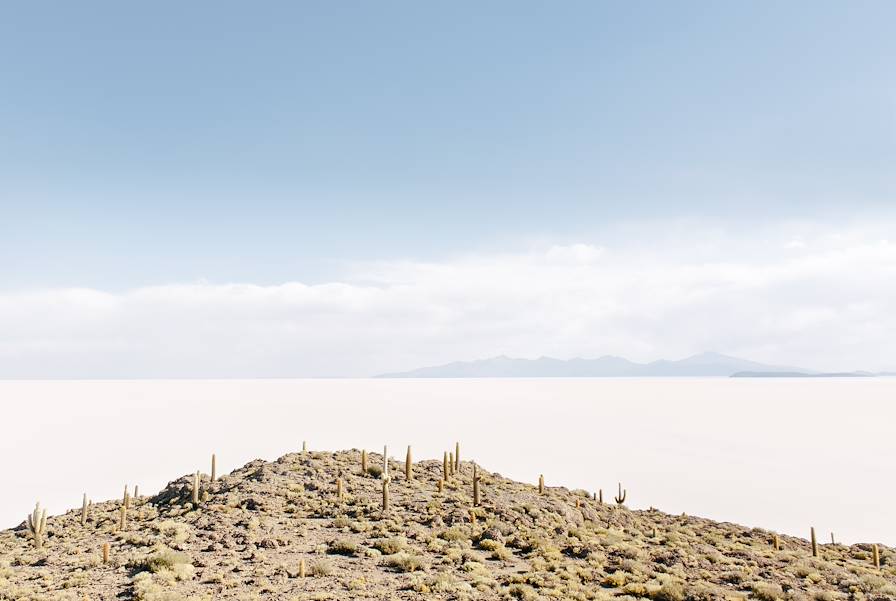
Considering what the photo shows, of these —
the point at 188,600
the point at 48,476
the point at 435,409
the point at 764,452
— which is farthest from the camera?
the point at 435,409

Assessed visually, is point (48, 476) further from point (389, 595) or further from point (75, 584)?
point (389, 595)

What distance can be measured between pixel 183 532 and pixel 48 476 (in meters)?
40.4

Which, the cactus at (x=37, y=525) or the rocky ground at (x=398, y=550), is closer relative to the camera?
the rocky ground at (x=398, y=550)

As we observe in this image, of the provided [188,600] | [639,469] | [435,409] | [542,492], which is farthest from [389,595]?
[435,409]

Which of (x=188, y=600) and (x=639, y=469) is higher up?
(x=188, y=600)

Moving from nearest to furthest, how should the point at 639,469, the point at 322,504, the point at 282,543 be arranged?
the point at 282,543 → the point at 322,504 → the point at 639,469

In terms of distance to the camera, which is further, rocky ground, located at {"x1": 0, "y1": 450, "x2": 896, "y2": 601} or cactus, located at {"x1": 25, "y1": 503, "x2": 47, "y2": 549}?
cactus, located at {"x1": 25, "y1": 503, "x2": 47, "y2": 549}

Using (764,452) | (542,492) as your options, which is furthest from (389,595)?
(764,452)

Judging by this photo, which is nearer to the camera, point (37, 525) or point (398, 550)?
point (398, 550)

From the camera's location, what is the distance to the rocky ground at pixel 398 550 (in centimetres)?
1986

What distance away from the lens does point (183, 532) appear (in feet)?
81.0

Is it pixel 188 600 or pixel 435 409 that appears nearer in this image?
pixel 188 600

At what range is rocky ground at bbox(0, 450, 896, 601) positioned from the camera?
19.9 meters

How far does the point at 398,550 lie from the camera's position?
23203mm
